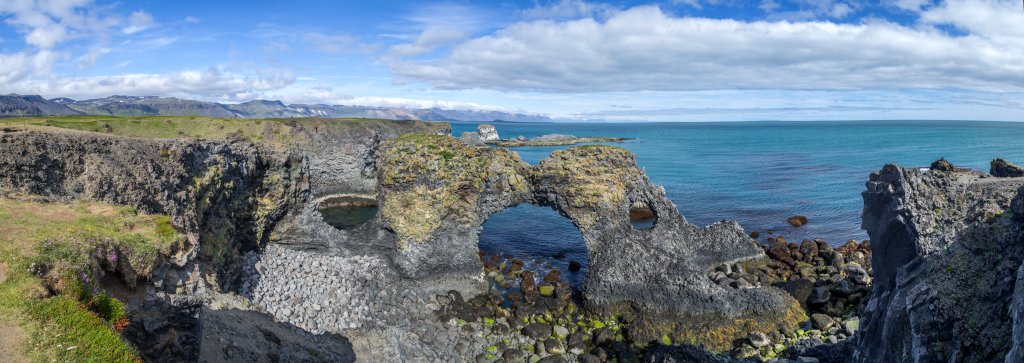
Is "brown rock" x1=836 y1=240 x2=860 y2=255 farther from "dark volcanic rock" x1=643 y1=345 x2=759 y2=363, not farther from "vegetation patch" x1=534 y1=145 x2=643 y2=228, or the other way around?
"dark volcanic rock" x1=643 y1=345 x2=759 y2=363

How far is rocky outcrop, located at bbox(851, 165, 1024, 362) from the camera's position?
37.8ft

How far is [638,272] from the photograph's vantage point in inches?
1097

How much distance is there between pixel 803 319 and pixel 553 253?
16742mm

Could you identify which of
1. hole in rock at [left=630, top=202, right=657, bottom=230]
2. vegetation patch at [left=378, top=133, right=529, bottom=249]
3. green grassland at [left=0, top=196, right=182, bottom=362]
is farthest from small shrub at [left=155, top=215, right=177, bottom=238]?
hole in rock at [left=630, top=202, right=657, bottom=230]

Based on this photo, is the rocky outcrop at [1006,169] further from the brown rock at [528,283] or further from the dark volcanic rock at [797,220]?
the brown rock at [528,283]

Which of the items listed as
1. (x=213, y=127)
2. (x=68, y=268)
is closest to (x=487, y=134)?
(x=213, y=127)

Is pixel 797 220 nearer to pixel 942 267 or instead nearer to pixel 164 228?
pixel 942 267

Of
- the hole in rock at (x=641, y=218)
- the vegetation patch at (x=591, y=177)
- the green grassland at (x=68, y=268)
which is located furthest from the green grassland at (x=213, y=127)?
the vegetation patch at (x=591, y=177)

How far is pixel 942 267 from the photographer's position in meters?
13.3

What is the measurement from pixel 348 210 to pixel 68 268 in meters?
42.9

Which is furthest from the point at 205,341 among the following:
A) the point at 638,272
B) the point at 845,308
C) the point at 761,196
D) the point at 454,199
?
the point at 761,196

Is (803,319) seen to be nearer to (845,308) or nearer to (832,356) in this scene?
(845,308)

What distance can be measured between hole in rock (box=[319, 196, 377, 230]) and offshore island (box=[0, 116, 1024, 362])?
18112 mm

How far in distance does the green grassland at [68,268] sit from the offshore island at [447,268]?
0.20 feet
